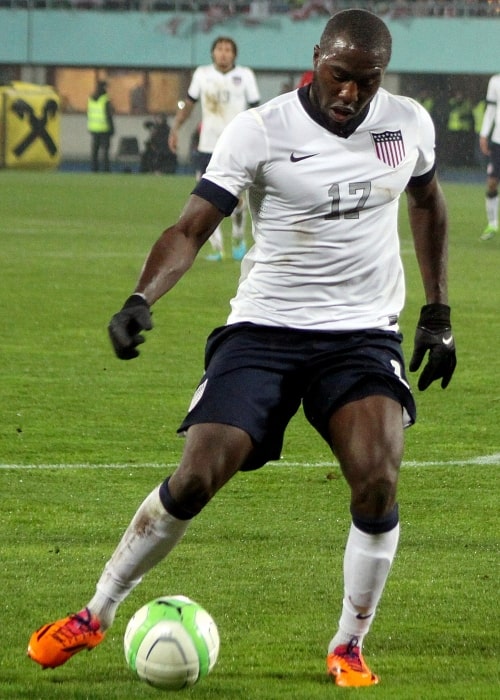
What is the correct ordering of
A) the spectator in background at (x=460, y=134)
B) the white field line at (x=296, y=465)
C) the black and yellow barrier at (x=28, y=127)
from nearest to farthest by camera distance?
the white field line at (x=296, y=465) → the black and yellow barrier at (x=28, y=127) → the spectator in background at (x=460, y=134)

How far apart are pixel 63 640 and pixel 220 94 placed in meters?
13.3

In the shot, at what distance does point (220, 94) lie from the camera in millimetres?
16938

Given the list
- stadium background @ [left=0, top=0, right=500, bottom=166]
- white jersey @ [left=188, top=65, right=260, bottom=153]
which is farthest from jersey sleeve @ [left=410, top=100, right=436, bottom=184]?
stadium background @ [left=0, top=0, right=500, bottom=166]

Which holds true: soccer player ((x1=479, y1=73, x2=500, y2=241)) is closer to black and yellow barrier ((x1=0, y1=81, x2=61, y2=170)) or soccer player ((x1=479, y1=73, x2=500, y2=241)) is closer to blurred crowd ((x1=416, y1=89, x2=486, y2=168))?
black and yellow barrier ((x1=0, y1=81, x2=61, y2=170))

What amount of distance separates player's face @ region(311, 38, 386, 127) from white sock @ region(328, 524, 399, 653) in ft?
3.74

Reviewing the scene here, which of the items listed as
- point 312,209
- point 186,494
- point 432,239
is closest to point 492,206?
point 432,239

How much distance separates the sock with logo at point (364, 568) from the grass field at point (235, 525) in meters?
0.16

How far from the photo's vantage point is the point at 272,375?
4.24 meters

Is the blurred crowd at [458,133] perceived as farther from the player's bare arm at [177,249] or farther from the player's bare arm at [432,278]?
the player's bare arm at [177,249]

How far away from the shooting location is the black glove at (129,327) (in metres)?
3.91

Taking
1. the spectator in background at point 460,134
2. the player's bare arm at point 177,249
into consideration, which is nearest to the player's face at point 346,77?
the player's bare arm at point 177,249

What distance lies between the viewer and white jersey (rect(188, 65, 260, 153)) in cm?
1683

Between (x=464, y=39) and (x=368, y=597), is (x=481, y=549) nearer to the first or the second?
(x=368, y=597)

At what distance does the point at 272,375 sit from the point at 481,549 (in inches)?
66.6
